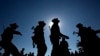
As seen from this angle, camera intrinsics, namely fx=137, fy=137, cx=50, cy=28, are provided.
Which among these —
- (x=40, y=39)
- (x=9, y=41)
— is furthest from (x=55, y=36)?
(x=9, y=41)

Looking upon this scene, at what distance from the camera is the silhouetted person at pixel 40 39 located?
9297 mm

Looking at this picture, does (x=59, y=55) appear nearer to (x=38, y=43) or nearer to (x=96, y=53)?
(x=38, y=43)

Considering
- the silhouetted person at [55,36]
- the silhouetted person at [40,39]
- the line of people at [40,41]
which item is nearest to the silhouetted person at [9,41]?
the line of people at [40,41]

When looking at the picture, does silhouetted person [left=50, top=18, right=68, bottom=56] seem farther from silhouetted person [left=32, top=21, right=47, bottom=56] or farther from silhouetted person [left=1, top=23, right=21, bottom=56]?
silhouetted person [left=1, top=23, right=21, bottom=56]

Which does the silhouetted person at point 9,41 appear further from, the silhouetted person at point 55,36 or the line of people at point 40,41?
the silhouetted person at point 55,36

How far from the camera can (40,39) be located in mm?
9859

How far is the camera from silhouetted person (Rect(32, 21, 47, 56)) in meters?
9.30

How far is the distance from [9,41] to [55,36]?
136 inches

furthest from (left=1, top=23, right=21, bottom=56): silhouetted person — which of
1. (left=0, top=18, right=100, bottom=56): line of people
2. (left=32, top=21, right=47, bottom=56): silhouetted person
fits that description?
(left=32, top=21, right=47, bottom=56): silhouetted person

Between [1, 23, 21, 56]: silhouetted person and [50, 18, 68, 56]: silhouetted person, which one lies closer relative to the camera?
[1, 23, 21, 56]: silhouetted person

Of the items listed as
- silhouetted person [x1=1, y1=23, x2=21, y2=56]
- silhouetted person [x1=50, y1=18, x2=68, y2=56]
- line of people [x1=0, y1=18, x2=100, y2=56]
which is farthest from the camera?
silhouetted person [x1=50, y1=18, x2=68, y2=56]

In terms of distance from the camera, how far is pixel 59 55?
9.69m

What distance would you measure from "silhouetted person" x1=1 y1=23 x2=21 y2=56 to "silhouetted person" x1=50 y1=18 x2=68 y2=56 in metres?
2.58

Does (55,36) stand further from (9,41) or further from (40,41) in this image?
(9,41)
